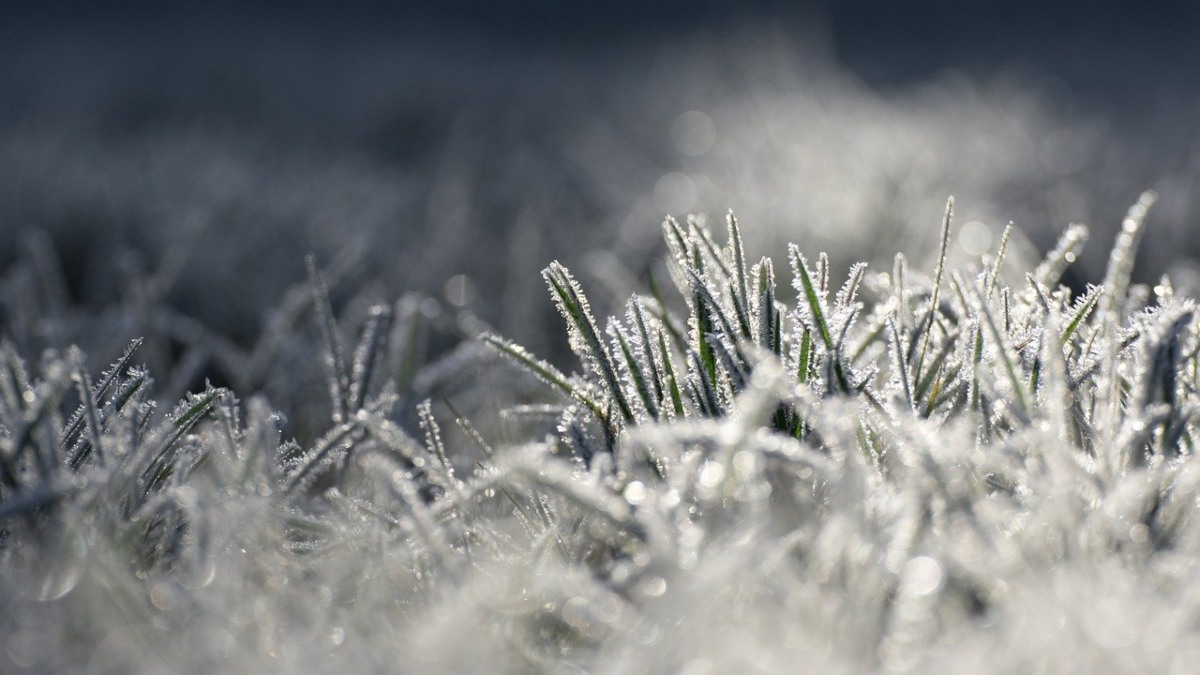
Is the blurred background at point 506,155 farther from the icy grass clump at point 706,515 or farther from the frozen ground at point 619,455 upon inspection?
the icy grass clump at point 706,515

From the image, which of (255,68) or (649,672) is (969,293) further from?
(255,68)

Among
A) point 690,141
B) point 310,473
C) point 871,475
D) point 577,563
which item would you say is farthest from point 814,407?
point 690,141

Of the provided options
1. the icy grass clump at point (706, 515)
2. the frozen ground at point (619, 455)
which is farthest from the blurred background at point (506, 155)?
the icy grass clump at point (706, 515)

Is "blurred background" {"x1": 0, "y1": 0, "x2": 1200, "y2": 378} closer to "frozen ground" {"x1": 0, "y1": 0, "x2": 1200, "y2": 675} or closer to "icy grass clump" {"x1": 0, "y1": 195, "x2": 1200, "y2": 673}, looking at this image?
"frozen ground" {"x1": 0, "y1": 0, "x2": 1200, "y2": 675}

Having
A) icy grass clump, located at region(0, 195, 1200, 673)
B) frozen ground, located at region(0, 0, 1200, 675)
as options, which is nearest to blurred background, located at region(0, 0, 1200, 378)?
frozen ground, located at region(0, 0, 1200, 675)

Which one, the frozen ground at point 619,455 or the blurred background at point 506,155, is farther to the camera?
the blurred background at point 506,155

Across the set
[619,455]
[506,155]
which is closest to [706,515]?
[619,455]
